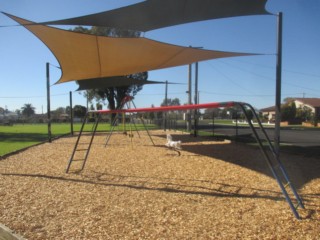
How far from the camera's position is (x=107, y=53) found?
29.5ft

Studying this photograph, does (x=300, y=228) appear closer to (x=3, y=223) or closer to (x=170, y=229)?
(x=170, y=229)

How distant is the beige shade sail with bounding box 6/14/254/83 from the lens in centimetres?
780

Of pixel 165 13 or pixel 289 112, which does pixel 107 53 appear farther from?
pixel 289 112

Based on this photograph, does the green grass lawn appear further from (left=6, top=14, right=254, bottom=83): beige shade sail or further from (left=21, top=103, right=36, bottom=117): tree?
(left=21, top=103, right=36, bottom=117): tree

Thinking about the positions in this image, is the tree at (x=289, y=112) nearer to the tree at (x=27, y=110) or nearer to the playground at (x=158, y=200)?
the playground at (x=158, y=200)

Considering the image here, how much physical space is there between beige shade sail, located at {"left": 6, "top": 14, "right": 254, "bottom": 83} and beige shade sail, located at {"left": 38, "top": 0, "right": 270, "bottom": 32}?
5.66 feet

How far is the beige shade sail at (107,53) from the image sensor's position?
25.6 feet

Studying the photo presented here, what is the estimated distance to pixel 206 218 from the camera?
13.0 feet

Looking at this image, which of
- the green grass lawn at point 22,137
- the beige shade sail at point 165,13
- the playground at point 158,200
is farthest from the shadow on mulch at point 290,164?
the green grass lawn at point 22,137

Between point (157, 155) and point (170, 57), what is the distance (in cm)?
320

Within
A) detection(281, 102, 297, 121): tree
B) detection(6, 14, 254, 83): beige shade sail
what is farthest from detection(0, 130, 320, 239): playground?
detection(281, 102, 297, 121): tree

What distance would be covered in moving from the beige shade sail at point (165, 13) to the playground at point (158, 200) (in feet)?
10.1

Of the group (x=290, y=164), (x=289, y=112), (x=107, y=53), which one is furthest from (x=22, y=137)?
(x=289, y=112)

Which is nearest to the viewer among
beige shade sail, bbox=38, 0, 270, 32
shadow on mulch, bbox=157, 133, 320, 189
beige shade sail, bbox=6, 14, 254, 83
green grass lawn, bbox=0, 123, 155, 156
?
beige shade sail, bbox=38, 0, 270, 32
